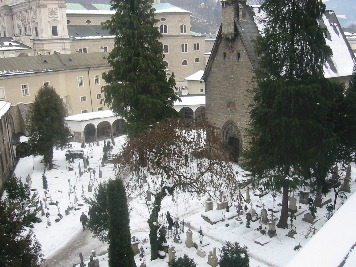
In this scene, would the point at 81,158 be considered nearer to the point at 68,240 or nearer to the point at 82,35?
the point at 68,240

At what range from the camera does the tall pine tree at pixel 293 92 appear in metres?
13.8

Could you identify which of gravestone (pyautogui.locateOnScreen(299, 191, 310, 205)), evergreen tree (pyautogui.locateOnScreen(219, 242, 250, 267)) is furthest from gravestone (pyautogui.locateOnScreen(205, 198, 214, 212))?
evergreen tree (pyautogui.locateOnScreen(219, 242, 250, 267))

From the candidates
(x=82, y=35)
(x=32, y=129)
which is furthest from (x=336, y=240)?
(x=82, y=35)

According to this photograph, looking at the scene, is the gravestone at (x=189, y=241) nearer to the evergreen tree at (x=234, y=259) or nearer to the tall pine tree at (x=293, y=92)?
the evergreen tree at (x=234, y=259)

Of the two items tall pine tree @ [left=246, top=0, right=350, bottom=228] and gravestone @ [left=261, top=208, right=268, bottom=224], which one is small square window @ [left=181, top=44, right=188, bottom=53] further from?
gravestone @ [left=261, top=208, right=268, bottom=224]

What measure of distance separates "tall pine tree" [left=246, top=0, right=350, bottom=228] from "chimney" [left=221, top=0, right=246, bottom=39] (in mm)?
8208

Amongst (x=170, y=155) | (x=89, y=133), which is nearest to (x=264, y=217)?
(x=170, y=155)

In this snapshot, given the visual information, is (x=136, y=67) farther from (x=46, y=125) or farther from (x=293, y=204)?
(x=293, y=204)

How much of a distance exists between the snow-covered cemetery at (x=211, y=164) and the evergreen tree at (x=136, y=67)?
0.26 feet

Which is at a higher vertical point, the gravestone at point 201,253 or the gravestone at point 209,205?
the gravestone at point 209,205

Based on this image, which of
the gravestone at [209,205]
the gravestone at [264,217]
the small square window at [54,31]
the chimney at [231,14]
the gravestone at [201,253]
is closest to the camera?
the gravestone at [201,253]

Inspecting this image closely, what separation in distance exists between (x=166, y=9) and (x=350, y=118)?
5096 cm

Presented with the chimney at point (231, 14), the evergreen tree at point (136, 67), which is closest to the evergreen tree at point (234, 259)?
the evergreen tree at point (136, 67)

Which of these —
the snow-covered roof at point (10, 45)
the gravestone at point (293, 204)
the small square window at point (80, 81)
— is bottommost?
the gravestone at point (293, 204)
